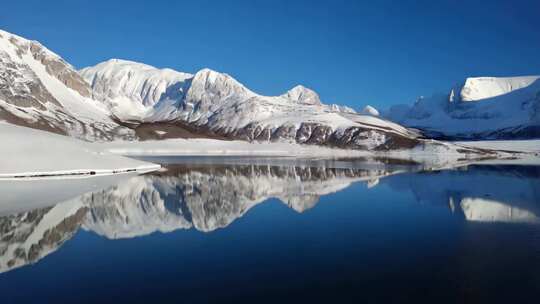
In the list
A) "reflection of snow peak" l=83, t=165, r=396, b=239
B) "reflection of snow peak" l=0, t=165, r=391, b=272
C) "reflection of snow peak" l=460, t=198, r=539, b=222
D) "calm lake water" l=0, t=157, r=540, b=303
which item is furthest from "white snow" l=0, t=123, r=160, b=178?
"reflection of snow peak" l=460, t=198, r=539, b=222

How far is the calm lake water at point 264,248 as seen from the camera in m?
12.9

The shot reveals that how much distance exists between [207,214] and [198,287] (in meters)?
12.2

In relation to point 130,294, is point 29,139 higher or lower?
higher

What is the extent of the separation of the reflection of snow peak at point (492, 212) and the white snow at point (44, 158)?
36.0m

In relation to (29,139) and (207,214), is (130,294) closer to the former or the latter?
(207,214)

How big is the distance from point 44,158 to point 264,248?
36501 mm

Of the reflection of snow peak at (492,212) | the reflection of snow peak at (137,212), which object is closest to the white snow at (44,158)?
the reflection of snow peak at (137,212)

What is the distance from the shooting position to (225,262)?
51.6 ft

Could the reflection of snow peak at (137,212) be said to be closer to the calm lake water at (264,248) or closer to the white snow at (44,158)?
the calm lake water at (264,248)

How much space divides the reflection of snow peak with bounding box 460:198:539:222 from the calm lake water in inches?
4.1

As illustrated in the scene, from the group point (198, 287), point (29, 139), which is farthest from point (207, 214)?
point (29, 139)

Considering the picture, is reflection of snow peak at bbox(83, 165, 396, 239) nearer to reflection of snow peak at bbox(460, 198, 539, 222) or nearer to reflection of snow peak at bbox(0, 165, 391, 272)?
reflection of snow peak at bbox(0, 165, 391, 272)

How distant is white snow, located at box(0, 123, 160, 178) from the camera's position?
42.8 meters

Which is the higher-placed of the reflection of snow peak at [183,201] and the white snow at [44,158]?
the white snow at [44,158]
